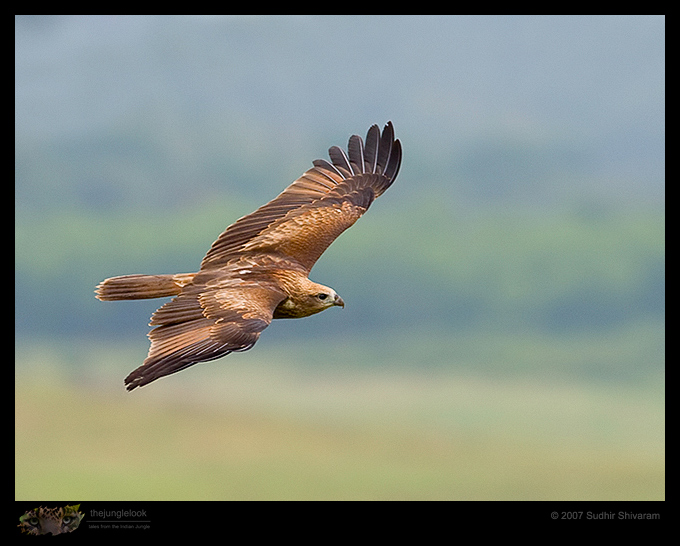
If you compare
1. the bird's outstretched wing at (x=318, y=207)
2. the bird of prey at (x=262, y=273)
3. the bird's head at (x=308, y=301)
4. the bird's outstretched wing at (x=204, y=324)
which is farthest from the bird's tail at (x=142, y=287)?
the bird's head at (x=308, y=301)

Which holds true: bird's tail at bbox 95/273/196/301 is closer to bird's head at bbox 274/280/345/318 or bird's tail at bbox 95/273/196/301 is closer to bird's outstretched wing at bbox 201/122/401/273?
bird's outstretched wing at bbox 201/122/401/273

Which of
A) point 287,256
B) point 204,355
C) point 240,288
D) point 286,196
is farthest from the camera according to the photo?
point 286,196

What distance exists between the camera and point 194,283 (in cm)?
821

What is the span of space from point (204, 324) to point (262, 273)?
4.40 ft

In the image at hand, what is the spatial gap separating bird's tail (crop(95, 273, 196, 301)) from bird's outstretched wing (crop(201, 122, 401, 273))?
1.74ft

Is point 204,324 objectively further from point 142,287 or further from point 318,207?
point 318,207

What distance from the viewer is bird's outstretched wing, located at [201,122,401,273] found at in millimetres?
9133

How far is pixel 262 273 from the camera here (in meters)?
8.60

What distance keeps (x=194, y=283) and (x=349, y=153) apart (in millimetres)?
2879

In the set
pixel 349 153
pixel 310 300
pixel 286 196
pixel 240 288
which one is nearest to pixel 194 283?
pixel 240 288

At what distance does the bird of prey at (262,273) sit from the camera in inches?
282

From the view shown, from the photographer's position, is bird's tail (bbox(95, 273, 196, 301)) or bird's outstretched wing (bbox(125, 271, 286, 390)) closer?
bird's outstretched wing (bbox(125, 271, 286, 390))

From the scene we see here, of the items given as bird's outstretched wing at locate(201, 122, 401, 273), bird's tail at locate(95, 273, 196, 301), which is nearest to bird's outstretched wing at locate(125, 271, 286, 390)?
bird's tail at locate(95, 273, 196, 301)

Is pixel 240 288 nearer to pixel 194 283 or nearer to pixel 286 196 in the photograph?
pixel 194 283
